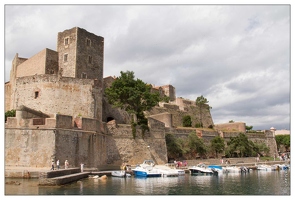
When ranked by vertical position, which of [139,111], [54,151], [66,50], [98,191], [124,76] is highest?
[66,50]

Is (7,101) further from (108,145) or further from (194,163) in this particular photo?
(194,163)

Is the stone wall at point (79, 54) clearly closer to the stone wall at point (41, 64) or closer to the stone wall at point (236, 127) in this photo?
the stone wall at point (41, 64)

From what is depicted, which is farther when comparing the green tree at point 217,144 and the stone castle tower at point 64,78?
the green tree at point 217,144

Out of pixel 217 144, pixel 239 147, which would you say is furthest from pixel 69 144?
pixel 239 147

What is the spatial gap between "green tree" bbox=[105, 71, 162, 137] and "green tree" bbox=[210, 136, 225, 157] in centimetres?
1278

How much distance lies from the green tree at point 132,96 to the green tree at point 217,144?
12.8 m

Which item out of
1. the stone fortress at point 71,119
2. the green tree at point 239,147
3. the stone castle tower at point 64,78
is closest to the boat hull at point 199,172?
the stone fortress at point 71,119

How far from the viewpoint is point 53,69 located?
1358 inches

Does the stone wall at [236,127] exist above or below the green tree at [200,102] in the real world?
below

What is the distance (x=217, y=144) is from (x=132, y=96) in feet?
51.4

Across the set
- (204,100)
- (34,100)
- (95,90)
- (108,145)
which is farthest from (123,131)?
(204,100)

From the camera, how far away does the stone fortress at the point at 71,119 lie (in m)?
21.8
